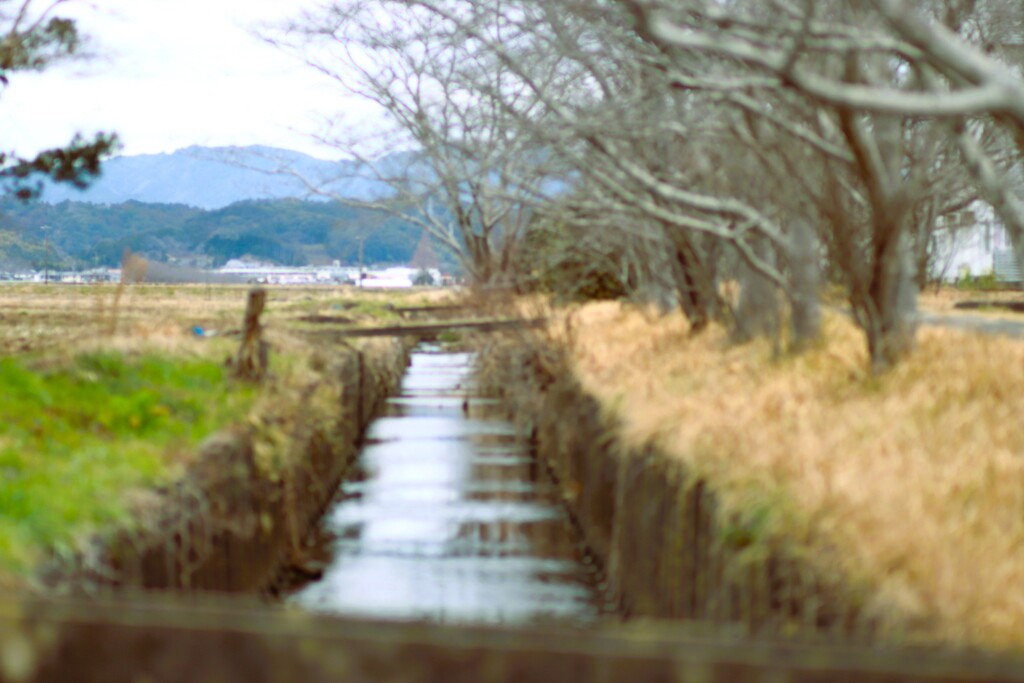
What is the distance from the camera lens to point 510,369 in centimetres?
2919

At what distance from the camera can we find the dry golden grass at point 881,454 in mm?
5551

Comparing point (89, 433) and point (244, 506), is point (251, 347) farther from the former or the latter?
point (89, 433)

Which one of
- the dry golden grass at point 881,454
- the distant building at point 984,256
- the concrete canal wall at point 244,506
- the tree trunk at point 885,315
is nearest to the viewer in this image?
the dry golden grass at point 881,454

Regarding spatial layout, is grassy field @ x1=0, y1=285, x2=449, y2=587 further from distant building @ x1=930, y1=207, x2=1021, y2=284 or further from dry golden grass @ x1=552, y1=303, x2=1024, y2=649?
distant building @ x1=930, y1=207, x2=1021, y2=284

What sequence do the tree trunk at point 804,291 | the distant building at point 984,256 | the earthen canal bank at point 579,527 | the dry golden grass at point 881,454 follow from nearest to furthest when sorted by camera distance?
1. the dry golden grass at point 881,454
2. the earthen canal bank at point 579,527
3. the tree trunk at point 804,291
4. the distant building at point 984,256

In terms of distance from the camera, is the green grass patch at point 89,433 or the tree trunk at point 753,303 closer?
the green grass patch at point 89,433

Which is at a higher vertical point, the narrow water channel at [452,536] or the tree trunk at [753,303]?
the tree trunk at [753,303]

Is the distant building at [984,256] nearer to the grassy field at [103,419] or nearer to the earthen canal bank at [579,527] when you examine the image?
the earthen canal bank at [579,527]

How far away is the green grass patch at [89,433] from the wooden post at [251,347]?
0.24 m

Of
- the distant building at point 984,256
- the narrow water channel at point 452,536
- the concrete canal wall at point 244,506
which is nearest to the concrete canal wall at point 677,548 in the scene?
the narrow water channel at point 452,536

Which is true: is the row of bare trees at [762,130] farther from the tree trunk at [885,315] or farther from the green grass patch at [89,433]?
the green grass patch at [89,433]

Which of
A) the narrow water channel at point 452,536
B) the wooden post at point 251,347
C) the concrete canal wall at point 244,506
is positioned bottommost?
the narrow water channel at point 452,536

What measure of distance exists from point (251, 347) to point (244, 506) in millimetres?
4611

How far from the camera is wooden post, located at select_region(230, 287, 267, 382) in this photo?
15.7 m
